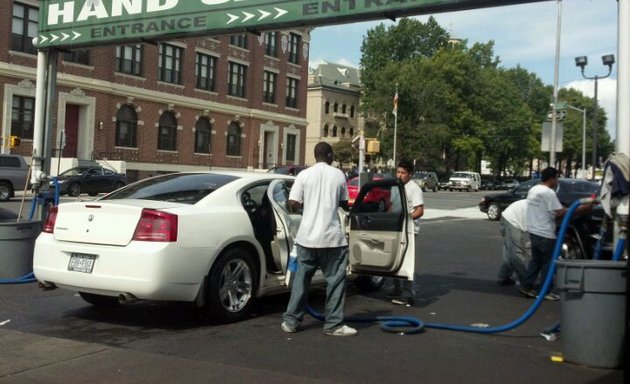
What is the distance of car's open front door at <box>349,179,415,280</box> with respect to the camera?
7199 millimetres

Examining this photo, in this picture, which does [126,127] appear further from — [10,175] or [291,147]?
[291,147]

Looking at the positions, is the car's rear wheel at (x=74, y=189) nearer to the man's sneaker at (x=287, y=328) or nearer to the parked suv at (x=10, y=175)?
the parked suv at (x=10, y=175)

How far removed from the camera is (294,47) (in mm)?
53938

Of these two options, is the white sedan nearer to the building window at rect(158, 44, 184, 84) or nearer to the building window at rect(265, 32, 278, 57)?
the building window at rect(158, 44, 184, 84)

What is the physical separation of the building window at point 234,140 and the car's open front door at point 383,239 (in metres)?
41.8

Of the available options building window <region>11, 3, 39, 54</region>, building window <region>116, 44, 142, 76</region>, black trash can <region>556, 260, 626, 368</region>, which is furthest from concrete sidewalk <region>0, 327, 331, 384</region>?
building window <region>116, 44, 142, 76</region>

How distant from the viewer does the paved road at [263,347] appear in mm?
4871

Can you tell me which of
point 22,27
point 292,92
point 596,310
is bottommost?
point 596,310

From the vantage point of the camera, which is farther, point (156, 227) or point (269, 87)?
point (269, 87)

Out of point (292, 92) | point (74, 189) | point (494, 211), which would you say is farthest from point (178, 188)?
point (292, 92)

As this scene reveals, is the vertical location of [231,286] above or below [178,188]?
below

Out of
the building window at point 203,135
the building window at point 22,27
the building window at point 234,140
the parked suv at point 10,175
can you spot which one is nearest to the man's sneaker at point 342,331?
the parked suv at point 10,175

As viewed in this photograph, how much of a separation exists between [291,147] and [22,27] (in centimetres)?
2541

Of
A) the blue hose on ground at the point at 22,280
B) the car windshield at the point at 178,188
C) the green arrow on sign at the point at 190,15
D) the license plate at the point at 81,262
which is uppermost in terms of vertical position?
the green arrow on sign at the point at 190,15
